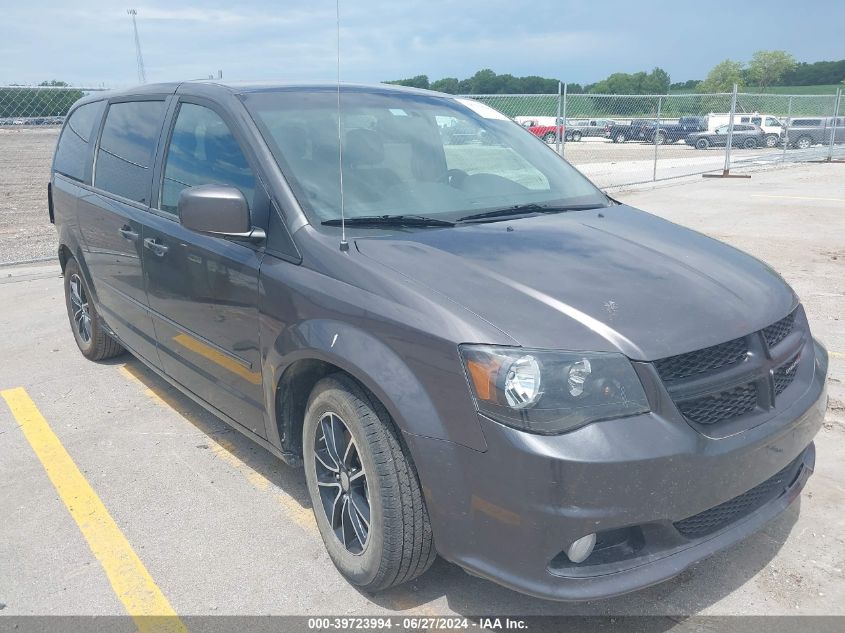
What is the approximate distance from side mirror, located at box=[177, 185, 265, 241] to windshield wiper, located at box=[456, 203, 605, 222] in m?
0.90

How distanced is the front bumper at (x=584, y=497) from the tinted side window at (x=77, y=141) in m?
3.85

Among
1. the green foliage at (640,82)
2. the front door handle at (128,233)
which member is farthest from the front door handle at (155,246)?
the green foliage at (640,82)

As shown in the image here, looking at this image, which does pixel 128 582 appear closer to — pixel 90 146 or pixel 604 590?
pixel 604 590

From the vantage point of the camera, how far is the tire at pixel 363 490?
2451 millimetres

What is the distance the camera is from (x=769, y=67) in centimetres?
10262

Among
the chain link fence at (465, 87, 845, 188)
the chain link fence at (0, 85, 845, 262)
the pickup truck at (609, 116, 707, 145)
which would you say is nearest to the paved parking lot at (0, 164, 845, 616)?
the chain link fence at (0, 85, 845, 262)

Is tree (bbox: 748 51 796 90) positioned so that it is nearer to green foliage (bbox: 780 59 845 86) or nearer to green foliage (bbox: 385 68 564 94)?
green foliage (bbox: 780 59 845 86)

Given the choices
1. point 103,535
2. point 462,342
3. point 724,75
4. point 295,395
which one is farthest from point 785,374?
point 724,75

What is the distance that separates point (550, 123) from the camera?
15625 millimetres

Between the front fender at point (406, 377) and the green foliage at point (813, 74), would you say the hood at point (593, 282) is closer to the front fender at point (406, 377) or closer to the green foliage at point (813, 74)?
the front fender at point (406, 377)

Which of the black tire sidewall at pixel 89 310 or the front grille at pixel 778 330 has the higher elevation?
the front grille at pixel 778 330

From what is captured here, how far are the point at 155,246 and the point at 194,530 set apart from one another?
1.46 meters

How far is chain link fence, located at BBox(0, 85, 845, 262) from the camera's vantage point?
1136cm

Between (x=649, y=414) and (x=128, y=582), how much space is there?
214 centimetres
